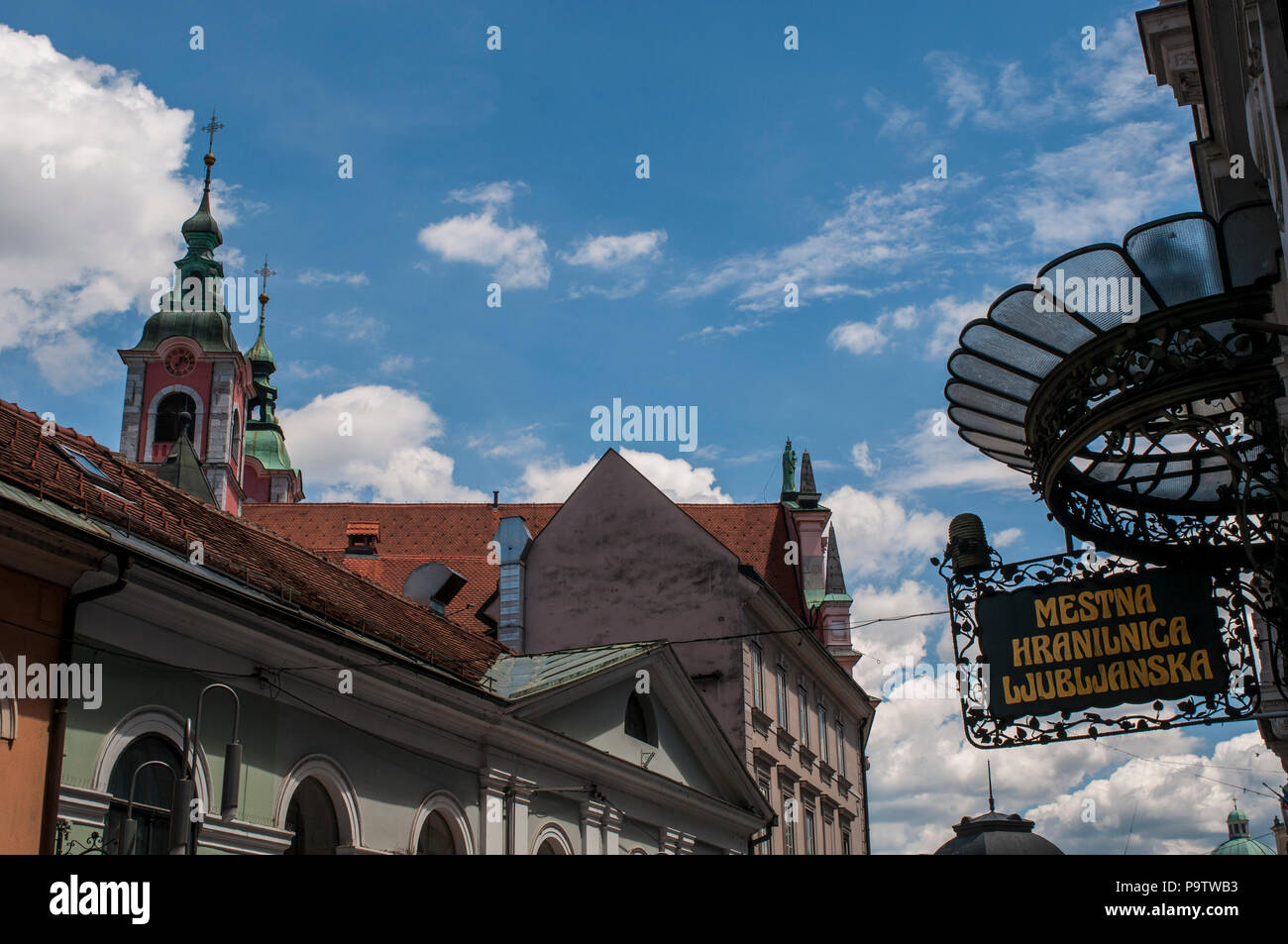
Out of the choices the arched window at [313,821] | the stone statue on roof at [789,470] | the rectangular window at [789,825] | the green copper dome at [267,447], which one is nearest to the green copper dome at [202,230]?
the green copper dome at [267,447]

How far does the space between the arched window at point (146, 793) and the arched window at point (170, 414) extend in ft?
188

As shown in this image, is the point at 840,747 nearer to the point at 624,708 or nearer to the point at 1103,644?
the point at 624,708

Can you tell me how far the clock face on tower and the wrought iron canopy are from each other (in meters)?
65.3

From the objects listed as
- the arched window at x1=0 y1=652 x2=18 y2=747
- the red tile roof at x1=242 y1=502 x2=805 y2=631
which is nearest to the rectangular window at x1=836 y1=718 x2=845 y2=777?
the red tile roof at x1=242 y1=502 x2=805 y2=631

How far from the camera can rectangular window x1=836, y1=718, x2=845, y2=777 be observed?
3650 centimetres

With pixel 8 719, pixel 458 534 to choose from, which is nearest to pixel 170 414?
pixel 458 534

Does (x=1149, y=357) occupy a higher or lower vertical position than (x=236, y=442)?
lower

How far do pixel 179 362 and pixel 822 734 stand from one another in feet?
151

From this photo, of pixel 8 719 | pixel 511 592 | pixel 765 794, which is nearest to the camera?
pixel 8 719

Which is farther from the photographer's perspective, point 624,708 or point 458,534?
point 458,534

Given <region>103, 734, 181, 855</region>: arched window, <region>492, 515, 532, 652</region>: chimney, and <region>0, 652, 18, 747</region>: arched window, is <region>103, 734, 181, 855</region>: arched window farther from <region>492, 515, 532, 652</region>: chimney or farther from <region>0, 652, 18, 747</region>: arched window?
<region>492, 515, 532, 652</region>: chimney

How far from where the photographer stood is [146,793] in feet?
37.7

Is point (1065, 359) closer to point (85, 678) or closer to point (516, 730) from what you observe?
point (85, 678)

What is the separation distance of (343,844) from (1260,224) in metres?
10.6
